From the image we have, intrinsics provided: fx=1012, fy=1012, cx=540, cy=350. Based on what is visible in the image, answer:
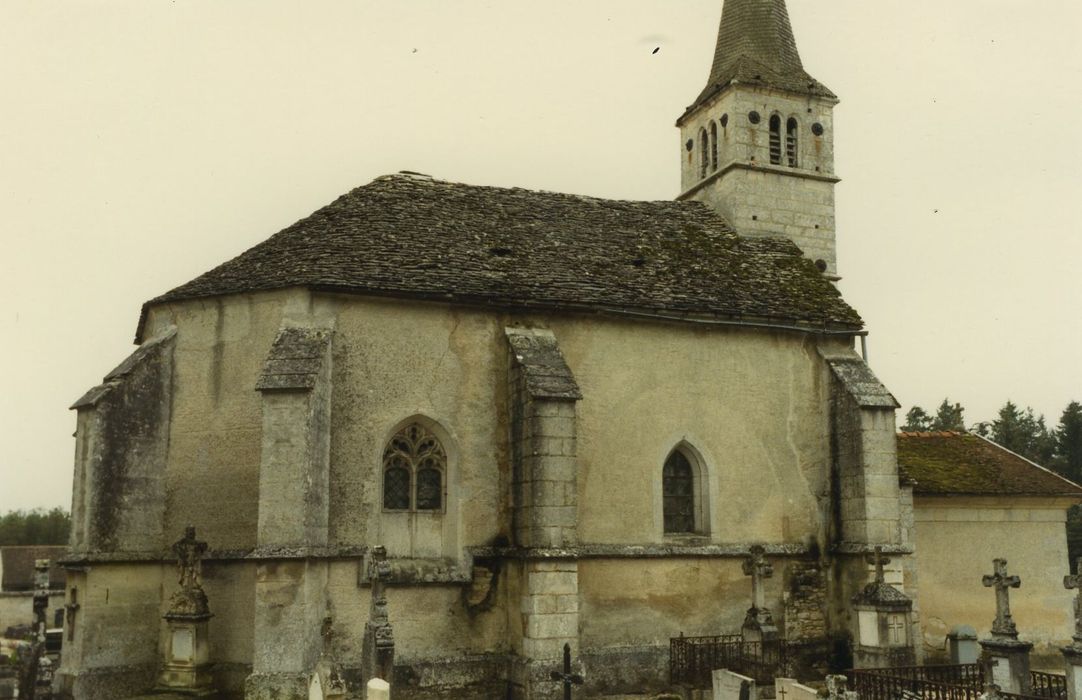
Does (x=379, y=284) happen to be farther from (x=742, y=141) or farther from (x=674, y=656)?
(x=742, y=141)

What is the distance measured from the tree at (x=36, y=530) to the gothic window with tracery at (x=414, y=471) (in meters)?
64.9

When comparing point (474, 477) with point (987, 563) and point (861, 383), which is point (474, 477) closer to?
point (861, 383)

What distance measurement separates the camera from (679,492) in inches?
701

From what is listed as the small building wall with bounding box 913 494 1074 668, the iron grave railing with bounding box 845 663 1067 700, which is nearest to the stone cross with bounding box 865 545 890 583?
the iron grave railing with bounding box 845 663 1067 700

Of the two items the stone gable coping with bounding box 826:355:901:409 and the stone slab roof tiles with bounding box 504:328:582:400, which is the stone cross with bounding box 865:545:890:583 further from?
the stone slab roof tiles with bounding box 504:328:582:400

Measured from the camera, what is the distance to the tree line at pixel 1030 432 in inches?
1891

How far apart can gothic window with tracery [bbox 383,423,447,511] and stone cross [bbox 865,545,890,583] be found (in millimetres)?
7183

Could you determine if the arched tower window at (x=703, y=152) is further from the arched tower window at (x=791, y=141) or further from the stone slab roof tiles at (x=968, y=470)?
the stone slab roof tiles at (x=968, y=470)

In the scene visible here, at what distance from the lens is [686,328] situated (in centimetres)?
1802

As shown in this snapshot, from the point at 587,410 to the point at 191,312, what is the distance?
22.4 ft

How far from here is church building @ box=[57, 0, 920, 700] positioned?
49.8 ft

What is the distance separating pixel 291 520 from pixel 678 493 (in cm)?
684

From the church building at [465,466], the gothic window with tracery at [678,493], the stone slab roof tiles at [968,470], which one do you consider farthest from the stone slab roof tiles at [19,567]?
the stone slab roof tiles at [968,470]

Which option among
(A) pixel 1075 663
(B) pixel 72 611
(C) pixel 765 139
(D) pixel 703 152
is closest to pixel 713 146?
(D) pixel 703 152
